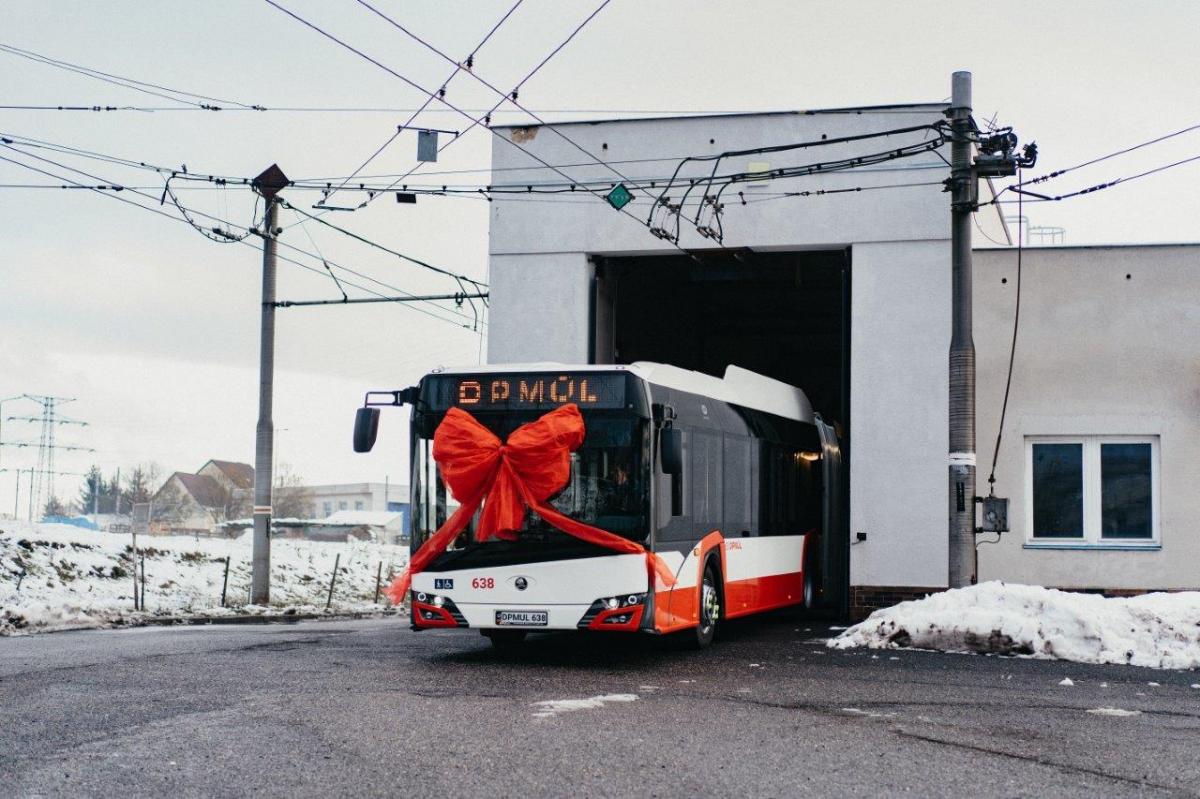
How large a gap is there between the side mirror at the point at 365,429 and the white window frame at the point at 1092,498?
35.2 ft

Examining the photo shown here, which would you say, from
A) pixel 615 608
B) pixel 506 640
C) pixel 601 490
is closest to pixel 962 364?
pixel 601 490

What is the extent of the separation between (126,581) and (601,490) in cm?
1937

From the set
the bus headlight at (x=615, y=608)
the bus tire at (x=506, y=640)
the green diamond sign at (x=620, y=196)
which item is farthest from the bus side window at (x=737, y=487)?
the green diamond sign at (x=620, y=196)

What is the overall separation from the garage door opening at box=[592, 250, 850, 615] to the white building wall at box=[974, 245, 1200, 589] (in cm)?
235

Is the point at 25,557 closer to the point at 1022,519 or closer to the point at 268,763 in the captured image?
the point at 1022,519

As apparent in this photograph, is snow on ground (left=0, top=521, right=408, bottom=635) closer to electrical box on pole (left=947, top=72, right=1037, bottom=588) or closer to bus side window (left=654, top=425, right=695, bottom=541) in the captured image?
bus side window (left=654, top=425, right=695, bottom=541)

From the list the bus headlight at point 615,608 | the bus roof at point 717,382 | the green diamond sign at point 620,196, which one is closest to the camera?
the bus headlight at point 615,608

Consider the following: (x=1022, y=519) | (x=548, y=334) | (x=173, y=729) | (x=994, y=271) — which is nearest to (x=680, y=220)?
(x=548, y=334)

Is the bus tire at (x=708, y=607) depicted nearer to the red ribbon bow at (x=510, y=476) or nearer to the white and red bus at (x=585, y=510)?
Result: the white and red bus at (x=585, y=510)

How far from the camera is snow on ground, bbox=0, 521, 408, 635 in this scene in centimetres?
2305

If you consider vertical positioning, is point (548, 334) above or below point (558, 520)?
above

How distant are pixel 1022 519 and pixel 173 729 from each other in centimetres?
1452

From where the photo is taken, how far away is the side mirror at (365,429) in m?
14.0

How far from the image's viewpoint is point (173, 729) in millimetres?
9250
